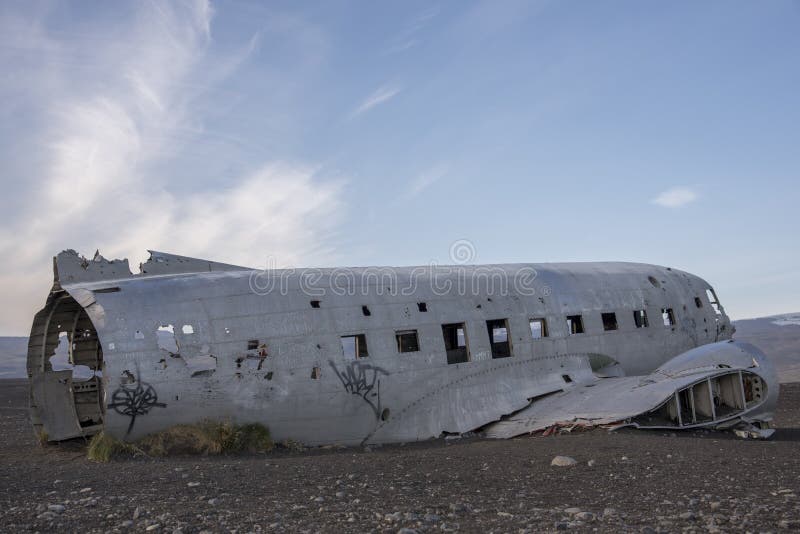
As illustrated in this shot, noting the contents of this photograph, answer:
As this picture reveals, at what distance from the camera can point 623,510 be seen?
320 inches

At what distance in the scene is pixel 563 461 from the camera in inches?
444

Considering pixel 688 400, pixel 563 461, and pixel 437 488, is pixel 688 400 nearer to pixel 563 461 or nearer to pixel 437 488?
pixel 563 461

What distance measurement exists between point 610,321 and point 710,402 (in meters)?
5.31

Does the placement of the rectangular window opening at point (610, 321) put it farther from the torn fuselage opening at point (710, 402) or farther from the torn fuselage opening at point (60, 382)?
the torn fuselage opening at point (60, 382)

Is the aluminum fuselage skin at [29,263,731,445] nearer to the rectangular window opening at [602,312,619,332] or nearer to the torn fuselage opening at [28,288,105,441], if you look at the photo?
the torn fuselage opening at [28,288,105,441]

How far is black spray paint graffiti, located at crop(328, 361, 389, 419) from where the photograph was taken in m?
14.6

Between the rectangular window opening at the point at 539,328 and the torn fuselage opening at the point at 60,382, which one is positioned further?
the rectangular window opening at the point at 539,328

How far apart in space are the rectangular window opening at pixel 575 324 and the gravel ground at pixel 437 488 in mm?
4753

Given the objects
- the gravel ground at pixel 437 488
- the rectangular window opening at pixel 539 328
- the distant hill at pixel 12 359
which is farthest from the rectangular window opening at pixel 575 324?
the distant hill at pixel 12 359

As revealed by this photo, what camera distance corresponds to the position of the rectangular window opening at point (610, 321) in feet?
63.8

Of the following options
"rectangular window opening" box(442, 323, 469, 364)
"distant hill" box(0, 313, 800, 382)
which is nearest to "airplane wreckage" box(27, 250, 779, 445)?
"rectangular window opening" box(442, 323, 469, 364)

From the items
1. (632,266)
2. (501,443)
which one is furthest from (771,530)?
(632,266)

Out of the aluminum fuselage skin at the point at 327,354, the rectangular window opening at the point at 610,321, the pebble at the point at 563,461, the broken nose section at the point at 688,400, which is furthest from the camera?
the rectangular window opening at the point at 610,321

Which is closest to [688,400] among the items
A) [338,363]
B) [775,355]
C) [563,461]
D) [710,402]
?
[710,402]
